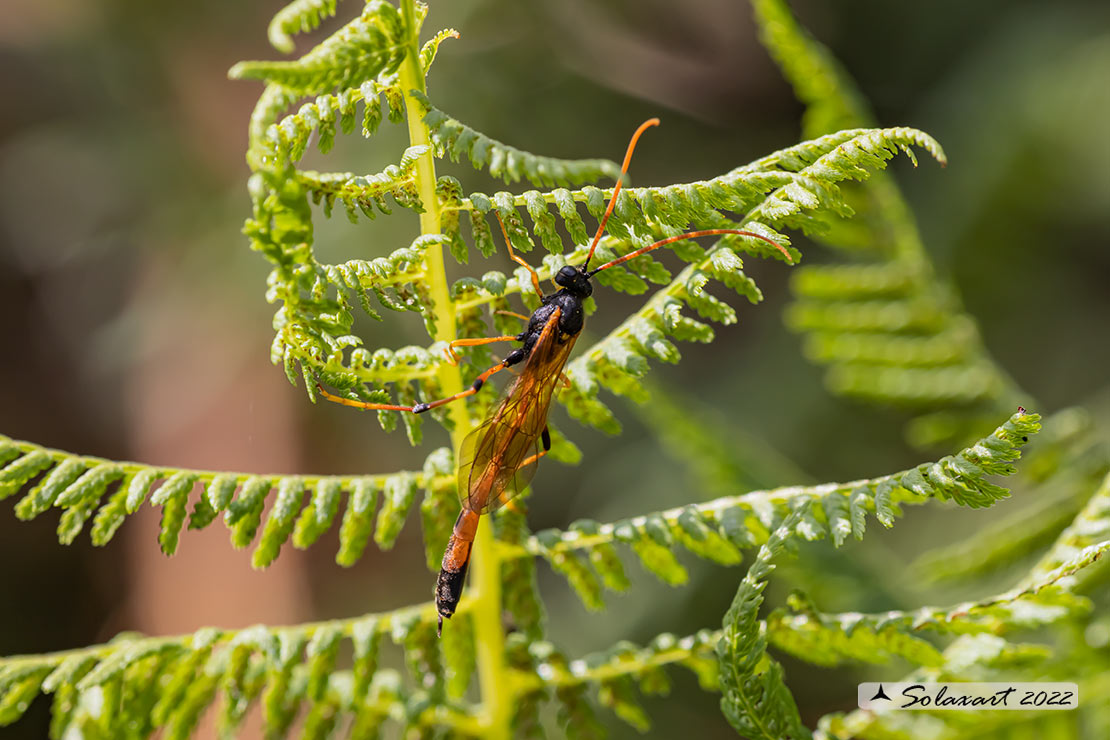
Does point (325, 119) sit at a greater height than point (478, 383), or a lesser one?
greater

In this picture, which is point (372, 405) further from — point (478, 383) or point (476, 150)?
point (476, 150)

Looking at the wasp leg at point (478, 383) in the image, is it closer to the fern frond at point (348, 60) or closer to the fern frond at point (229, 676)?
the fern frond at point (229, 676)

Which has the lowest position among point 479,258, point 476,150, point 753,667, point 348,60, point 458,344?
point 479,258

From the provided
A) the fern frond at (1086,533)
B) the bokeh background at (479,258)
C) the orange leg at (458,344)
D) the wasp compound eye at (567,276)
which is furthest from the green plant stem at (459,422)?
the bokeh background at (479,258)

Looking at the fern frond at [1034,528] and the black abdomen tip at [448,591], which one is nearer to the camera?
the black abdomen tip at [448,591]

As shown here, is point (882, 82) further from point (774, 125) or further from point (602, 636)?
point (602, 636)

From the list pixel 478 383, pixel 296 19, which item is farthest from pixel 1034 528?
pixel 296 19
